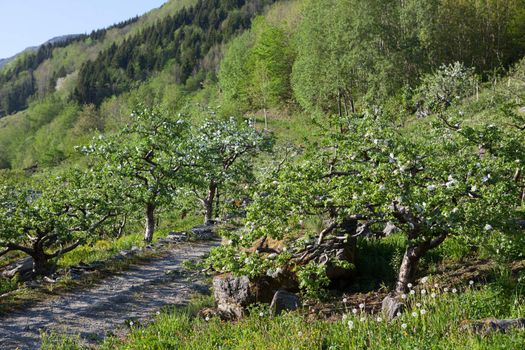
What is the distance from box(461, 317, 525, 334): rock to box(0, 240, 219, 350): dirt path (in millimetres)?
7989

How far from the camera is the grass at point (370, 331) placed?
20.1 feet

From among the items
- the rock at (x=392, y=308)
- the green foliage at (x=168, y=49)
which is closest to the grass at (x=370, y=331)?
the rock at (x=392, y=308)

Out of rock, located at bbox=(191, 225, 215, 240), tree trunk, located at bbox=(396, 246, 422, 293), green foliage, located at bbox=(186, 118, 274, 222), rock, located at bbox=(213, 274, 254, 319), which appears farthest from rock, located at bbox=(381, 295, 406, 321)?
green foliage, located at bbox=(186, 118, 274, 222)

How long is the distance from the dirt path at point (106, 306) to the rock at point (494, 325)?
7.99 metres

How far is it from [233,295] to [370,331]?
4578 millimetres

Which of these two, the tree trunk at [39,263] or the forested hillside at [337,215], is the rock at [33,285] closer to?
the forested hillside at [337,215]

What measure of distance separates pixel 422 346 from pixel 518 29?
54909mm

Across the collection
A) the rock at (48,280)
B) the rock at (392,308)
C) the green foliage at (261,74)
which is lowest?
the rock at (48,280)

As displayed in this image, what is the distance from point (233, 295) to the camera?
10562 mm

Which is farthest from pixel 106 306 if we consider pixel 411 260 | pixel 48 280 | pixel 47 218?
pixel 411 260

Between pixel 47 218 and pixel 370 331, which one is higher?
pixel 47 218

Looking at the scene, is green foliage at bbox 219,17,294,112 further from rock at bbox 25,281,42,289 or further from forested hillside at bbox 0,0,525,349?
rock at bbox 25,281,42,289

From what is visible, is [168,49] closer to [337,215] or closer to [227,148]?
[227,148]

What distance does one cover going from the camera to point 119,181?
736 inches
